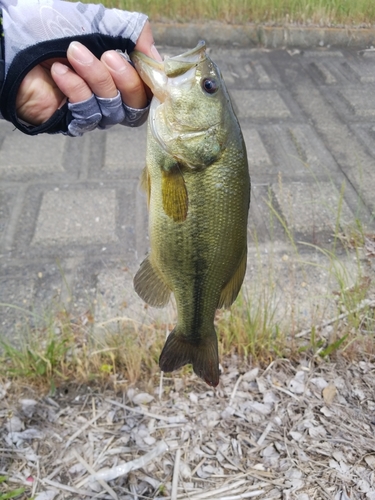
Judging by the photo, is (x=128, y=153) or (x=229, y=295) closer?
(x=229, y=295)

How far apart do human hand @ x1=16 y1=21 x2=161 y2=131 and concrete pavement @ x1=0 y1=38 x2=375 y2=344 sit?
86cm

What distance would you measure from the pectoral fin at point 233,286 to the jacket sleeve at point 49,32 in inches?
27.5

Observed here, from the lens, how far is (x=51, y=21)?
4.09ft

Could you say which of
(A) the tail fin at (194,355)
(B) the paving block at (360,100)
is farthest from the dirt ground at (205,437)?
(B) the paving block at (360,100)

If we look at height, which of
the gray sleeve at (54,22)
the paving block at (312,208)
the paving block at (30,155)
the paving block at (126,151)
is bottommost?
the paving block at (312,208)

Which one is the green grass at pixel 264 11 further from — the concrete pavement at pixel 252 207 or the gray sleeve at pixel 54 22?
the gray sleeve at pixel 54 22

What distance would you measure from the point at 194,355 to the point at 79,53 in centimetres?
94

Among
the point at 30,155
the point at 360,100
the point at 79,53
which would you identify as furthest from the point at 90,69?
the point at 360,100

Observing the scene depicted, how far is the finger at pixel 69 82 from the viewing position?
4.07 ft

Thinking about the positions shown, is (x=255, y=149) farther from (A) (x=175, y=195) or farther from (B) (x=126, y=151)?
(A) (x=175, y=195)

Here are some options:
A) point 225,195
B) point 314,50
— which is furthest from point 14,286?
point 314,50

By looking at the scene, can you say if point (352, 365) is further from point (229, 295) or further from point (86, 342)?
point (86, 342)

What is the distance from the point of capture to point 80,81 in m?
1.25

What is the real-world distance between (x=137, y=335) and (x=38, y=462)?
0.65m
